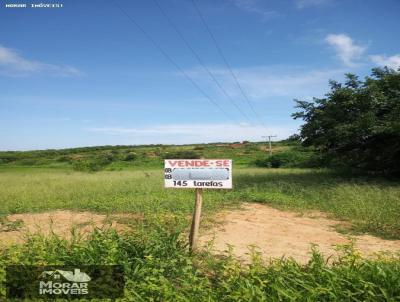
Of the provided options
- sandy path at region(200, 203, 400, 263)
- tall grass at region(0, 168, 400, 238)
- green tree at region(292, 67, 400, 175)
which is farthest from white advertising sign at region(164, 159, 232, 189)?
green tree at region(292, 67, 400, 175)

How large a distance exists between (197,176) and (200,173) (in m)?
0.07

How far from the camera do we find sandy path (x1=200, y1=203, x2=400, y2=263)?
5582 mm

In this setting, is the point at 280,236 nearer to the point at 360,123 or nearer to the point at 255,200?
the point at 255,200

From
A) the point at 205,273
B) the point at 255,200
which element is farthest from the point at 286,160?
the point at 205,273

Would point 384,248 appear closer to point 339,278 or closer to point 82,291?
point 339,278

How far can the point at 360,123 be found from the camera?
1272 cm

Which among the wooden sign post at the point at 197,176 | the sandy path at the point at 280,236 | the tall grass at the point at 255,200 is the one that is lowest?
the sandy path at the point at 280,236

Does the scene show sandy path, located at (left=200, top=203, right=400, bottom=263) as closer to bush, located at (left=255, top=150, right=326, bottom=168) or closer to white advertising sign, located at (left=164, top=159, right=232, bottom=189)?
white advertising sign, located at (left=164, top=159, right=232, bottom=189)

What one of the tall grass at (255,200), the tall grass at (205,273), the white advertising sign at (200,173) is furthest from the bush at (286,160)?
the tall grass at (205,273)

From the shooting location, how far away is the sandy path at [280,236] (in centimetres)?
558

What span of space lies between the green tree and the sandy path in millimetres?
5947

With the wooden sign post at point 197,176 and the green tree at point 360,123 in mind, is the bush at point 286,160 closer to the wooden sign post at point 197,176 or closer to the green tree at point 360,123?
the green tree at point 360,123

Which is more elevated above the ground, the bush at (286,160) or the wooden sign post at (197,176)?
the wooden sign post at (197,176)

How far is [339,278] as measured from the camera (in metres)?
3.77
